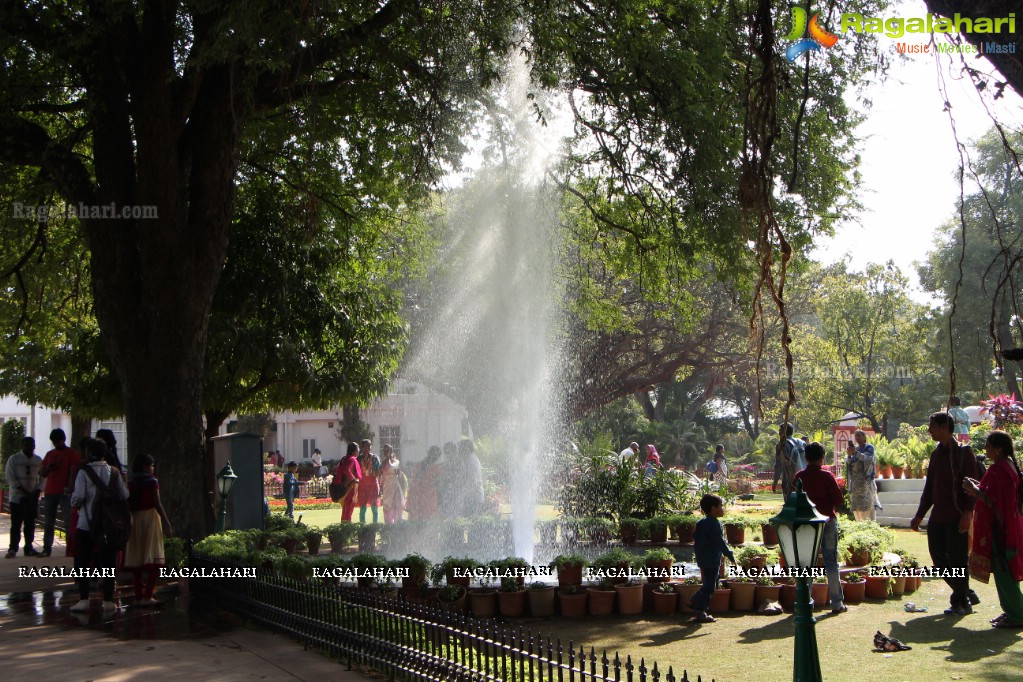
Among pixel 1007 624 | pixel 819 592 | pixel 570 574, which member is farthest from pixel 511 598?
pixel 1007 624

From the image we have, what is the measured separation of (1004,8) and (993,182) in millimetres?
37538

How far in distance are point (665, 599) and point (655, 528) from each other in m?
4.72

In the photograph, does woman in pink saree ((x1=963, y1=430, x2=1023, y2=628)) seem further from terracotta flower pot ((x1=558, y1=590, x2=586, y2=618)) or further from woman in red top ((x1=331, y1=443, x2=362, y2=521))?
woman in red top ((x1=331, y1=443, x2=362, y2=521))

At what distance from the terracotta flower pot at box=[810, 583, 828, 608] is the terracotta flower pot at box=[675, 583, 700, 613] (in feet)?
3.88

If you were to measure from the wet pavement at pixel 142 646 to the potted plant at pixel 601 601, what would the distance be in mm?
3018

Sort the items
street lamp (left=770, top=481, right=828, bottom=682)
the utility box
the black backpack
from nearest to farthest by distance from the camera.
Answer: street lamp (left=770, top=481, right=828, bottom=682)
the black backpack
the utility box

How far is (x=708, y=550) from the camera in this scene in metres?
9.34

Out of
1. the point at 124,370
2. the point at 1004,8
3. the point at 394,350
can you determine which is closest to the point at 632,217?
the point at 394,350

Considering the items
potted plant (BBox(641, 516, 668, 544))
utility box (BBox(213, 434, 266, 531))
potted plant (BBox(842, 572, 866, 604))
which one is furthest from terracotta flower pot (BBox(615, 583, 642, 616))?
utility box (BBox(213, 434, 266, 531))

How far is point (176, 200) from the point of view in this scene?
12227 millimetres

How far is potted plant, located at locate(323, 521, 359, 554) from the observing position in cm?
1451

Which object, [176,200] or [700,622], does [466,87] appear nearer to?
[176,200]

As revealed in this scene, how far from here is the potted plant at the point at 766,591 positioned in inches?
386

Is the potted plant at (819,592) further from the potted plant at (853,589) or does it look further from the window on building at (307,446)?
the window on building at (307,446)
